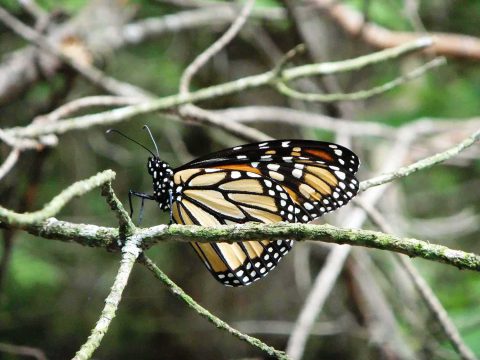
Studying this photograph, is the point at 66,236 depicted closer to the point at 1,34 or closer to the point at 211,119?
the point at 211,119

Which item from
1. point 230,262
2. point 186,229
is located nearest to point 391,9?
point 230,262

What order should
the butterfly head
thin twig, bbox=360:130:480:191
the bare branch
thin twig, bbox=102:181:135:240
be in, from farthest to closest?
the bare branch
the butterfly head
thin twig, bbox=360:130:480:191
thin twig, bbox=102:181:135:240

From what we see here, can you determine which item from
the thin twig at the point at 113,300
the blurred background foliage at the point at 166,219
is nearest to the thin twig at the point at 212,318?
the thin twig at the point at 113,300

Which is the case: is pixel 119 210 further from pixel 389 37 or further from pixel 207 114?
pixel 389 37

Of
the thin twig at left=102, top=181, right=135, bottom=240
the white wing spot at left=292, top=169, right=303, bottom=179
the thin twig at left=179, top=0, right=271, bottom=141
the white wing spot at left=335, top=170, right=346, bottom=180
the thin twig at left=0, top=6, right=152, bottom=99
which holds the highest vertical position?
the thin twig at left=0, top=6, right=152, bottom=99

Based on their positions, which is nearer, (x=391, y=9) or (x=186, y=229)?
(x=186, y=229)

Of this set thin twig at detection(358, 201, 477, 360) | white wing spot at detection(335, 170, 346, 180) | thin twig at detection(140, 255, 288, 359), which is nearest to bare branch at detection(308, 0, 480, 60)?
white wing spot at detection(335, 170, 346, 180)

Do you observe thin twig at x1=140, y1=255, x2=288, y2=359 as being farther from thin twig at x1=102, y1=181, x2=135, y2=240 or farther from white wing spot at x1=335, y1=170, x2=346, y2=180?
white wing spot at x1=335, y1=170, x2=346, y2=180
